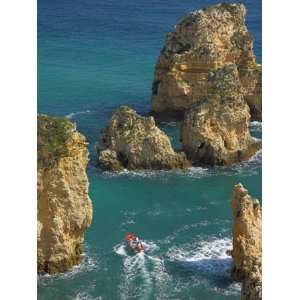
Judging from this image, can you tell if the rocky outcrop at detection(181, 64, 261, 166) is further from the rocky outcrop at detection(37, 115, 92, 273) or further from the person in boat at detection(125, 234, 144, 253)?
the rocky outcrop at detection(37, 115, 92, 273)

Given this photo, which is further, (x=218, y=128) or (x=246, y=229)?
(x=218, y=128)

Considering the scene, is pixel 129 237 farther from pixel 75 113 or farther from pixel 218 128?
pixel 75 113

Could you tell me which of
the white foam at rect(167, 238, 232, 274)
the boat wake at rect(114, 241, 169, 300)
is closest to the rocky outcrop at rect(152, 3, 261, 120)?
the white foam at rect(167, 238, 232, 274)

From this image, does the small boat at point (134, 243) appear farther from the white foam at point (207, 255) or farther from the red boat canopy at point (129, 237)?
the white foam at point (207, 255)

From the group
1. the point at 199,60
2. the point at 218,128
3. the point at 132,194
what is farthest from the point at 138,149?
the point at 199,60

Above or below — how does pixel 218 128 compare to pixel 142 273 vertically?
above
